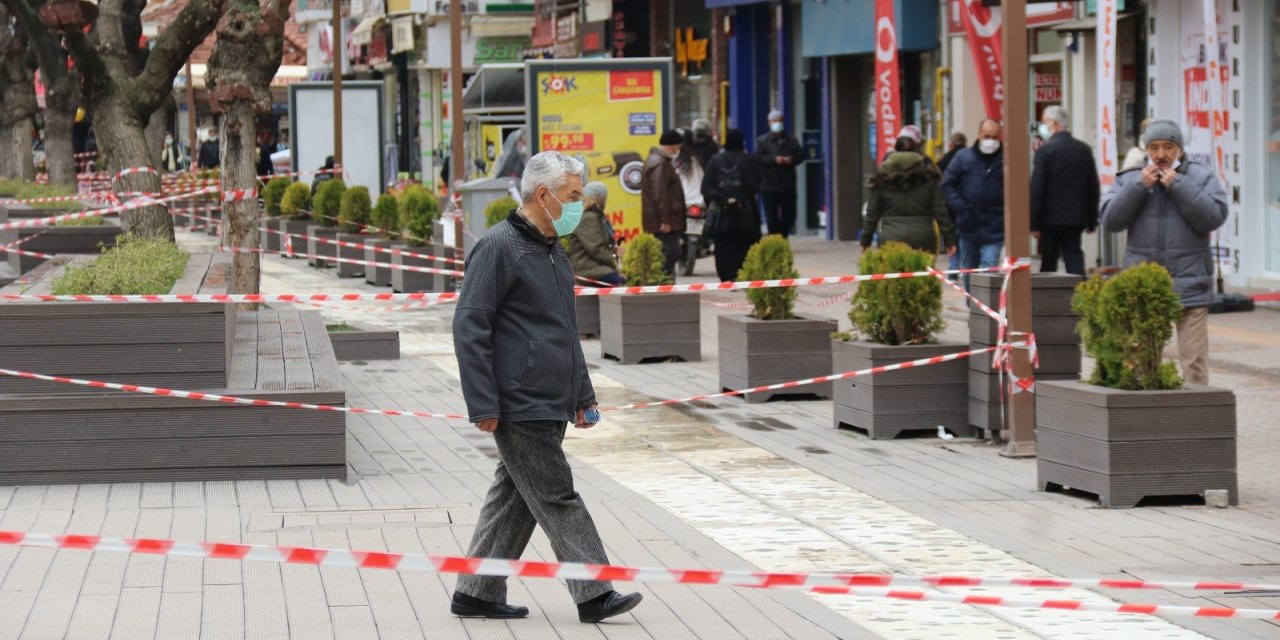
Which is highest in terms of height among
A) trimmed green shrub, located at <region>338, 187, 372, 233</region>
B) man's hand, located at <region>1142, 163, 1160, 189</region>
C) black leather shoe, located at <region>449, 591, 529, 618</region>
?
trimmed green shrub, located at <region>338, 187, 372, 233</region>

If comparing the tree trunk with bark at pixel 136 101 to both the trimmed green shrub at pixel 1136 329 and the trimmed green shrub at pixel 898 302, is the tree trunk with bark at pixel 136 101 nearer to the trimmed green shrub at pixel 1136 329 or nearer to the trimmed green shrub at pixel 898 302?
the trimmed green shrub at pixel 898 302

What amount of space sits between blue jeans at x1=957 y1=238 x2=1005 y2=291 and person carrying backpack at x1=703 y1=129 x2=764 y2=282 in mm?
4213

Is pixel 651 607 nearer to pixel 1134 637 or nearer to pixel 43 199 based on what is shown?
pixel 1134 637

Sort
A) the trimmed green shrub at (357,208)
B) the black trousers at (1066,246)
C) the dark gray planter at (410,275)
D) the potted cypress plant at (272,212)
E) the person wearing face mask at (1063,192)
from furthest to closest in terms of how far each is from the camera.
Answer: the potted cypress plant at (272,212)
the trimmed green shrub at (357,208)
the dark gray planter at (410,275)
the black trousers at (1066,246)
the person wearing face mask at (1063,192)

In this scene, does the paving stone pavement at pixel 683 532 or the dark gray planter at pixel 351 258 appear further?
the dark gray planter at pixel 351 258

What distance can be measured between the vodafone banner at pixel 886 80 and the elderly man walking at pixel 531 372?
14932 millimetres

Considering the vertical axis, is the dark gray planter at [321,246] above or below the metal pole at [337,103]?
below

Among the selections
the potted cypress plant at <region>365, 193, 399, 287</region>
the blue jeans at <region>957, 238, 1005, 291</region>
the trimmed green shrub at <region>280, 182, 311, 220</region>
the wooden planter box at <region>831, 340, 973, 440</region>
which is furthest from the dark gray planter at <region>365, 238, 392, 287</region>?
the wooden planter box at <region>831, 340, 973, 440</region>

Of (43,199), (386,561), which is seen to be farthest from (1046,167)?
(43,199)

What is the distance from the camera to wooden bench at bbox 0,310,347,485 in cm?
944

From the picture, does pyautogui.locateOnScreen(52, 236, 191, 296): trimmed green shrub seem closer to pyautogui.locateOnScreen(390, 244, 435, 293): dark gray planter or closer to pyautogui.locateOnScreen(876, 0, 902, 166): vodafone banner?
pyautogui.locateOnScreen(390, 244, 435, 293): dark gray planter

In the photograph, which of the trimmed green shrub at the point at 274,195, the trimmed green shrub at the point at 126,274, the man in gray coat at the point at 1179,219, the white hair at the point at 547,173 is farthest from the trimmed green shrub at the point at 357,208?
the white hair at the point at 547,173

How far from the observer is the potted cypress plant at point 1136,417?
8859 millimetres

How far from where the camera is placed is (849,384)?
11523mm
